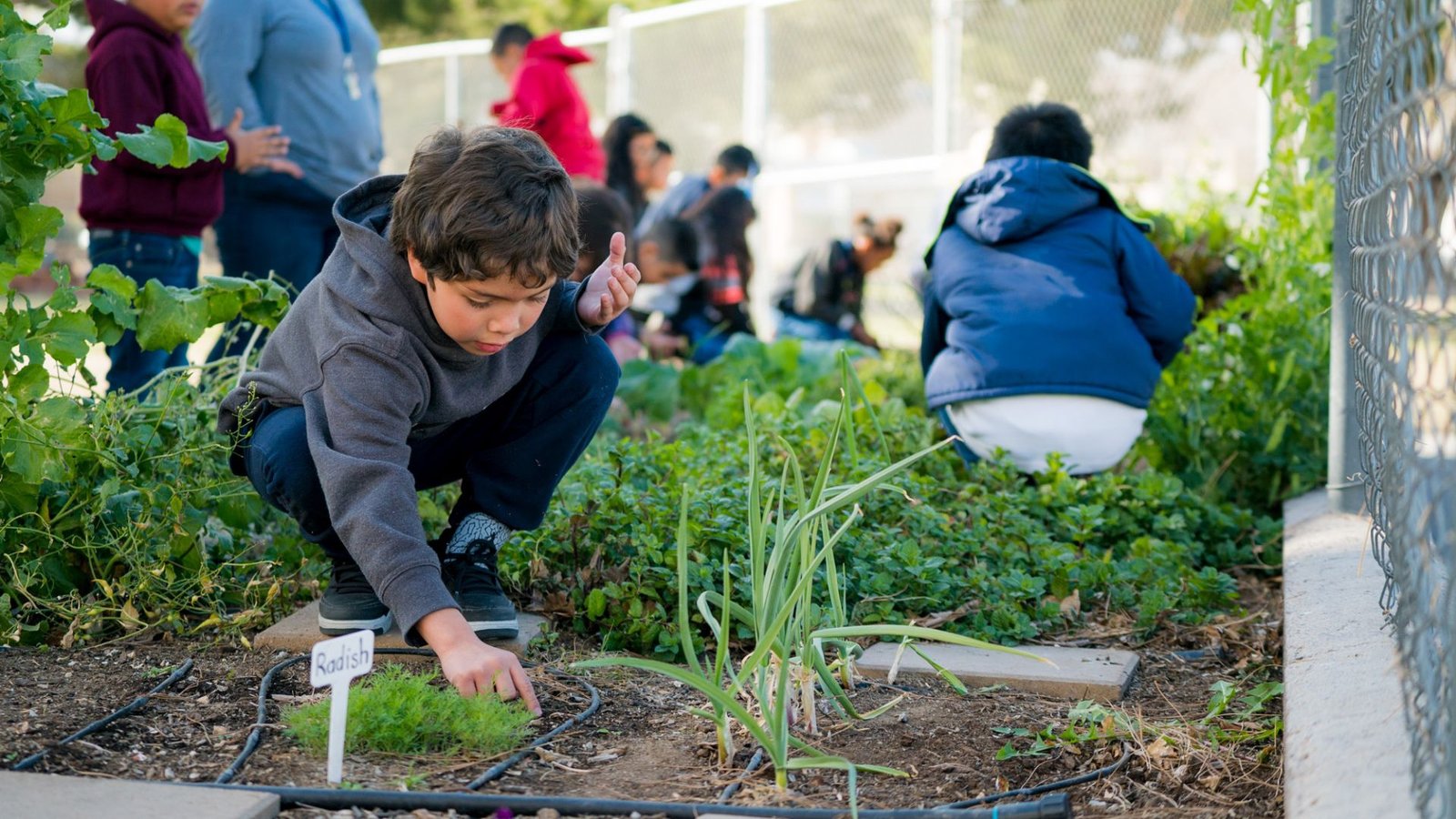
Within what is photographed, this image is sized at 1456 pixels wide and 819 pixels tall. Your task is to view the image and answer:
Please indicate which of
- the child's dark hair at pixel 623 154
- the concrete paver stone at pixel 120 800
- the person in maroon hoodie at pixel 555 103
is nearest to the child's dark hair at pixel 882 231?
the child's dark hair at pixel 623 154

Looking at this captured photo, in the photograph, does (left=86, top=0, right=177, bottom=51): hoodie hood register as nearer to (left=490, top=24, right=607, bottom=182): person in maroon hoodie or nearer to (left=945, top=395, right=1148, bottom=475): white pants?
(left=945, top=395, right=1148, bottom=475): white pants

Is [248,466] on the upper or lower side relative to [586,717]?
upper

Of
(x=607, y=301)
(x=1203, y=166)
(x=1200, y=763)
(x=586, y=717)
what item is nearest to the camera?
(x=1200, y=763)

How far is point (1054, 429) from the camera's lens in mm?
3602

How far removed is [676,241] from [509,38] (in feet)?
4.46

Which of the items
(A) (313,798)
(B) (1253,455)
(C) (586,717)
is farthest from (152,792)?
(B) (1253,455)

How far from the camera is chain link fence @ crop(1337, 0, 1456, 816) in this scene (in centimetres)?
126

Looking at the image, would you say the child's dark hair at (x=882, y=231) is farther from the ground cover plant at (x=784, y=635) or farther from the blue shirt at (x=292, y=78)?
the ground cover plant at (x=784, y=635)

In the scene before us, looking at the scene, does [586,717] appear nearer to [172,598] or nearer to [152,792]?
[152,792]

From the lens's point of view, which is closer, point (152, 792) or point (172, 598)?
point (152, 792)

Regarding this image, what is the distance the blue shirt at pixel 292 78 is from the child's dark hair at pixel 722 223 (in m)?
3.00

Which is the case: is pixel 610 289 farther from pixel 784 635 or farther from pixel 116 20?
pixel 116 20

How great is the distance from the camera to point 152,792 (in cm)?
163

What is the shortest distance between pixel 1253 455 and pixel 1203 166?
4.25 meters
